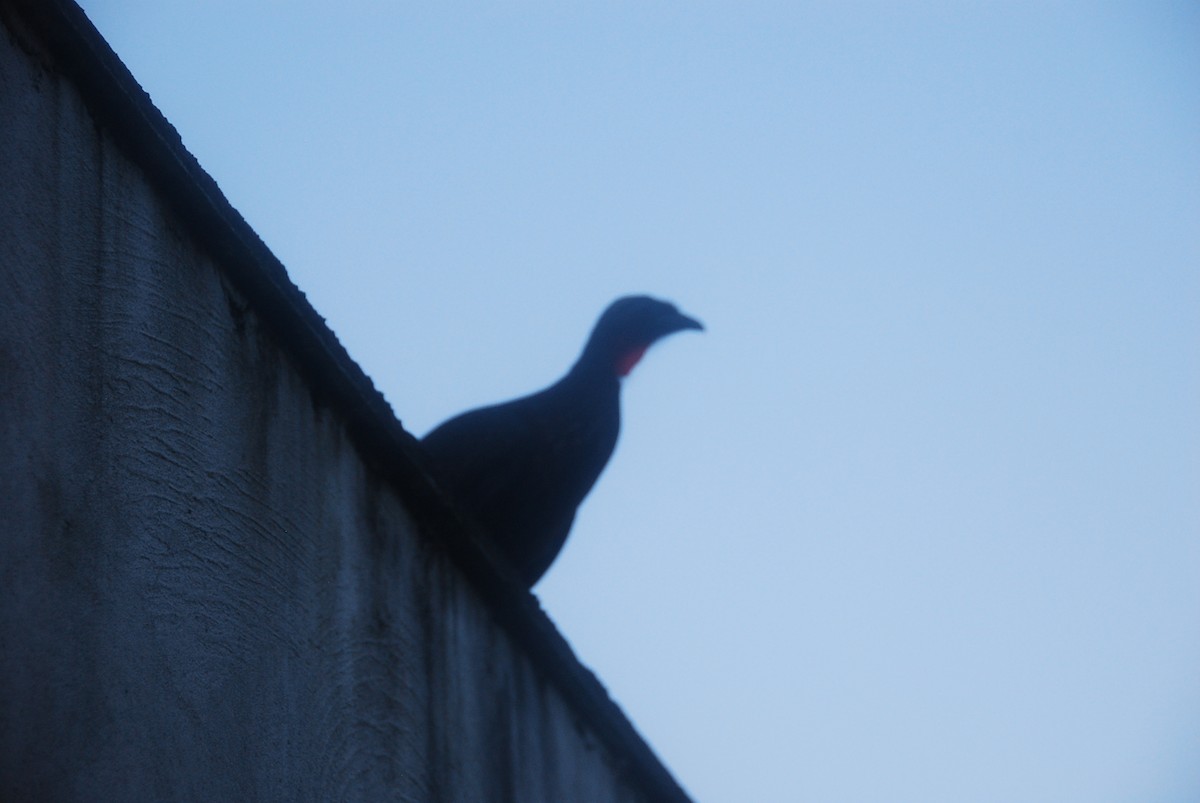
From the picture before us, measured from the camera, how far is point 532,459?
18.5 ft

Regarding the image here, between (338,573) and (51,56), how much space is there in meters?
1.05

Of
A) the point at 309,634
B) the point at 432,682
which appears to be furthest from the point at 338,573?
the point at 432,682

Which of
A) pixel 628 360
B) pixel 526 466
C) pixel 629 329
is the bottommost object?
pixel 526 466

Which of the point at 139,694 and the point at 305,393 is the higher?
the point at 305,393

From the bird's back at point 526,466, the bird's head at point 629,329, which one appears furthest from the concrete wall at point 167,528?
the bird's head at point 629,329

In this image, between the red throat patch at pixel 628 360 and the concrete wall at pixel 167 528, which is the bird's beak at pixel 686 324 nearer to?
the red throat patch at pixel 628 360

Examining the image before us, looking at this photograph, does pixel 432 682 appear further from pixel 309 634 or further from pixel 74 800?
pixel 74 800

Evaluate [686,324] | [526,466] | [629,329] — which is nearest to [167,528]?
[526,466]

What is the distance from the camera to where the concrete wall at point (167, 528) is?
2307 millimetres

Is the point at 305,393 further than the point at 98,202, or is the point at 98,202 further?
the point at 305,393

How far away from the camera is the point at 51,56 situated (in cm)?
267

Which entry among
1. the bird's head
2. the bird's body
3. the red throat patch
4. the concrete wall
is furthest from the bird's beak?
the concrete wall

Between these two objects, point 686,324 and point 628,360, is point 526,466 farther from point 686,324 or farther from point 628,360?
point 686,324

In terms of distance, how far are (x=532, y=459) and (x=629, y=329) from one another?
1.42 metres
